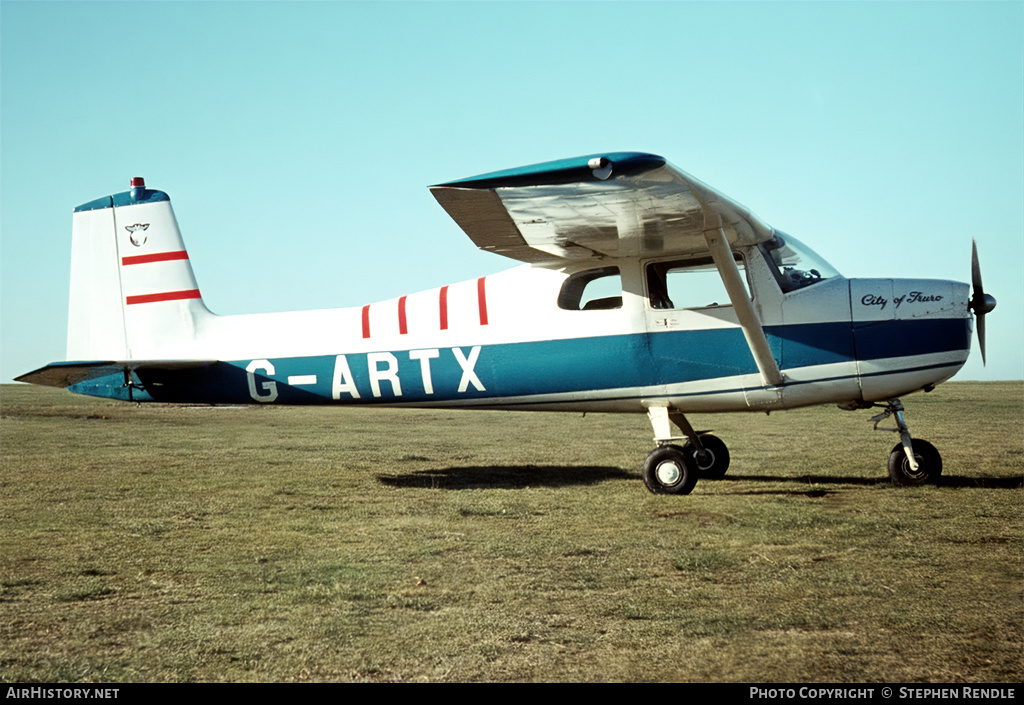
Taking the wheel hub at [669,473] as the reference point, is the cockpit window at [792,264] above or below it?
above

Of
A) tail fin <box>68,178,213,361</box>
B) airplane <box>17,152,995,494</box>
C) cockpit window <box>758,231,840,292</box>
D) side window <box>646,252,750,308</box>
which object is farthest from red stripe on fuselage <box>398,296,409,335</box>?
cockpit window <box>758,231,840,292</box>

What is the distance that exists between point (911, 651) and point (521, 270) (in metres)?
6.06

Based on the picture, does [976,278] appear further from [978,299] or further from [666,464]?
[666,464]

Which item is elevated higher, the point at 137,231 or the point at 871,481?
the point at 137,231

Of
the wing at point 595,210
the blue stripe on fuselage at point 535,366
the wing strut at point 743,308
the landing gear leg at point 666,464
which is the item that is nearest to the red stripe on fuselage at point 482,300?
the blue stripe on fuselage at point 535,366

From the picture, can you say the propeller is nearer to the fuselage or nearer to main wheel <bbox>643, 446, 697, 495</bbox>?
the fuselage

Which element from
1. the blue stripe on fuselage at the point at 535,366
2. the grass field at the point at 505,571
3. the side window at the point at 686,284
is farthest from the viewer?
the side window at the point at 686,284

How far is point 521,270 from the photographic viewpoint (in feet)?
29.3

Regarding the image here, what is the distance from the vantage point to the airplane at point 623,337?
771 centimetres

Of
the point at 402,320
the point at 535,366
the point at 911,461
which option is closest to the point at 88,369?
the point at 402,320

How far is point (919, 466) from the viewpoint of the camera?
8.23m

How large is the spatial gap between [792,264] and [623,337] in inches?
72.2

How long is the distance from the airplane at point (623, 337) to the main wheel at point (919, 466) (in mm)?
20

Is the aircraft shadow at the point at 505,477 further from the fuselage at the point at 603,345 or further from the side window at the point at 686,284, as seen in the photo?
the side window at the point at 686,284
